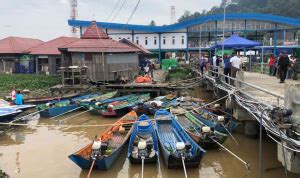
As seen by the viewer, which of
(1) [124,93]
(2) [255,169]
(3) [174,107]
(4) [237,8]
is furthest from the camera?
(4) [237,8]

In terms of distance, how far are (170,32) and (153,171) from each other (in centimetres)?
4187

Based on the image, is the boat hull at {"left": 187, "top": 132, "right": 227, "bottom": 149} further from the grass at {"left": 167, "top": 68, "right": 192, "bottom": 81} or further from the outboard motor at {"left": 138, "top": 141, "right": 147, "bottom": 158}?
the grass at {"left": 167, "top": 68, "right": 192, "bottom": 81}

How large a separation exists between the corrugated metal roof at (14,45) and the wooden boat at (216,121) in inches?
1133

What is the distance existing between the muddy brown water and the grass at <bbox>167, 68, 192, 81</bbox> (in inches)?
732

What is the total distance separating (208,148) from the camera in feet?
40.5

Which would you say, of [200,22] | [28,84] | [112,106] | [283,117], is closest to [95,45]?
[28,84]

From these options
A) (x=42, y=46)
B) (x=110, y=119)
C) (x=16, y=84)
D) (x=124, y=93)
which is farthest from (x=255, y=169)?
(x=42, y=46)

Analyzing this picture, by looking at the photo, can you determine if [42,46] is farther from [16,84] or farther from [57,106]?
[57,106]

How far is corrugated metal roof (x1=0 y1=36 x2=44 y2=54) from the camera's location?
124 ft

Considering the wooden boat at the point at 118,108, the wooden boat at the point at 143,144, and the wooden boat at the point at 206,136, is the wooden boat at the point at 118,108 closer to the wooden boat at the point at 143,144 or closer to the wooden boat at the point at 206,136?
the wooden boat at the point at 143,144

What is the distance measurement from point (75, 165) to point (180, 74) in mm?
24785

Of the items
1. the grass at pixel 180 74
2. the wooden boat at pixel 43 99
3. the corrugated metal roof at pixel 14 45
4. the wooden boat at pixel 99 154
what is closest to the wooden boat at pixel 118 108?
the wooden boat at pixel 43 99

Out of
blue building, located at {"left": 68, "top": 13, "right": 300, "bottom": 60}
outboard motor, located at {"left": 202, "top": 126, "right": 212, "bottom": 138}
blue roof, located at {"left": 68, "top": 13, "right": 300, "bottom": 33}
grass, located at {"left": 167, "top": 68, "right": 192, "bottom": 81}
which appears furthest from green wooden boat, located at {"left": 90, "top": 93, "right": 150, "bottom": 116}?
blue building, located at {"left": 68, "top": 13, "right": 300, "bottom": 60}

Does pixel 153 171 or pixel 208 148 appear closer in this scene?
pixel 153 171
